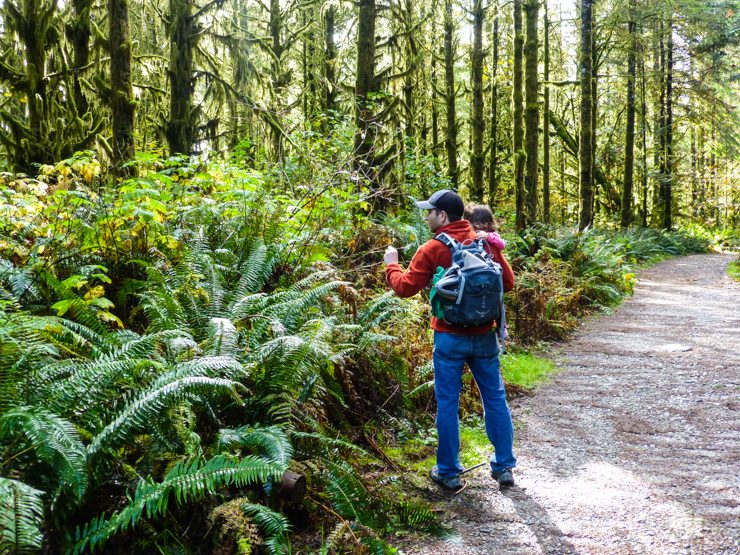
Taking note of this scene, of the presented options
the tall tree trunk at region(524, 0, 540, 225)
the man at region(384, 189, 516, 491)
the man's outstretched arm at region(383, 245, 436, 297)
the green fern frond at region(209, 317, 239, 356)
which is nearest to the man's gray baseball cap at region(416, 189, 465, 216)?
the man at region(384, 189, 516, 491)

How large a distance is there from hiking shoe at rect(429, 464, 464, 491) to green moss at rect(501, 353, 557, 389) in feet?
8.68

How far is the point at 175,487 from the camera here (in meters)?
2.87

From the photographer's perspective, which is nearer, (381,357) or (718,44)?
(381,357)

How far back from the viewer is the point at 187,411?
3475 mm

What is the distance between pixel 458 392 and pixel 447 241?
1.17m

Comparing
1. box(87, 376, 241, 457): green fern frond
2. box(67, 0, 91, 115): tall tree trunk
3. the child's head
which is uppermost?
box(67, 0, 91, 115): tall tree trunk

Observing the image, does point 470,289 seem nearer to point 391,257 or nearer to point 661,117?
point 391,257

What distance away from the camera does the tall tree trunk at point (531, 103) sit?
1320cm

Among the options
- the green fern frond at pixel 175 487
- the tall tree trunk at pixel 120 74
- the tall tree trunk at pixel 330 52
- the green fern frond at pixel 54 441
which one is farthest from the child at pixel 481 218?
the tall tree trunk at pixel 330 52

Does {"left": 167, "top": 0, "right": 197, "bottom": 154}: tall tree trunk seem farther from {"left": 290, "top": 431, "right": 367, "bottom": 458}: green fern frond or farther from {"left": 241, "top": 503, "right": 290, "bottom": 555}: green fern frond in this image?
{"left": 241, "top": 503, "right": 290, "bottom": 555}: green fern frond

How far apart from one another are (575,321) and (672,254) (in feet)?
53.8

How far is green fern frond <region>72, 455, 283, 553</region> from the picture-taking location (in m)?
2.73

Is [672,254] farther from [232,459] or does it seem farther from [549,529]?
[232,459]

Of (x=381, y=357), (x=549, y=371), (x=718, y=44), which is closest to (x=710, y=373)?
(x=549, y=371)
